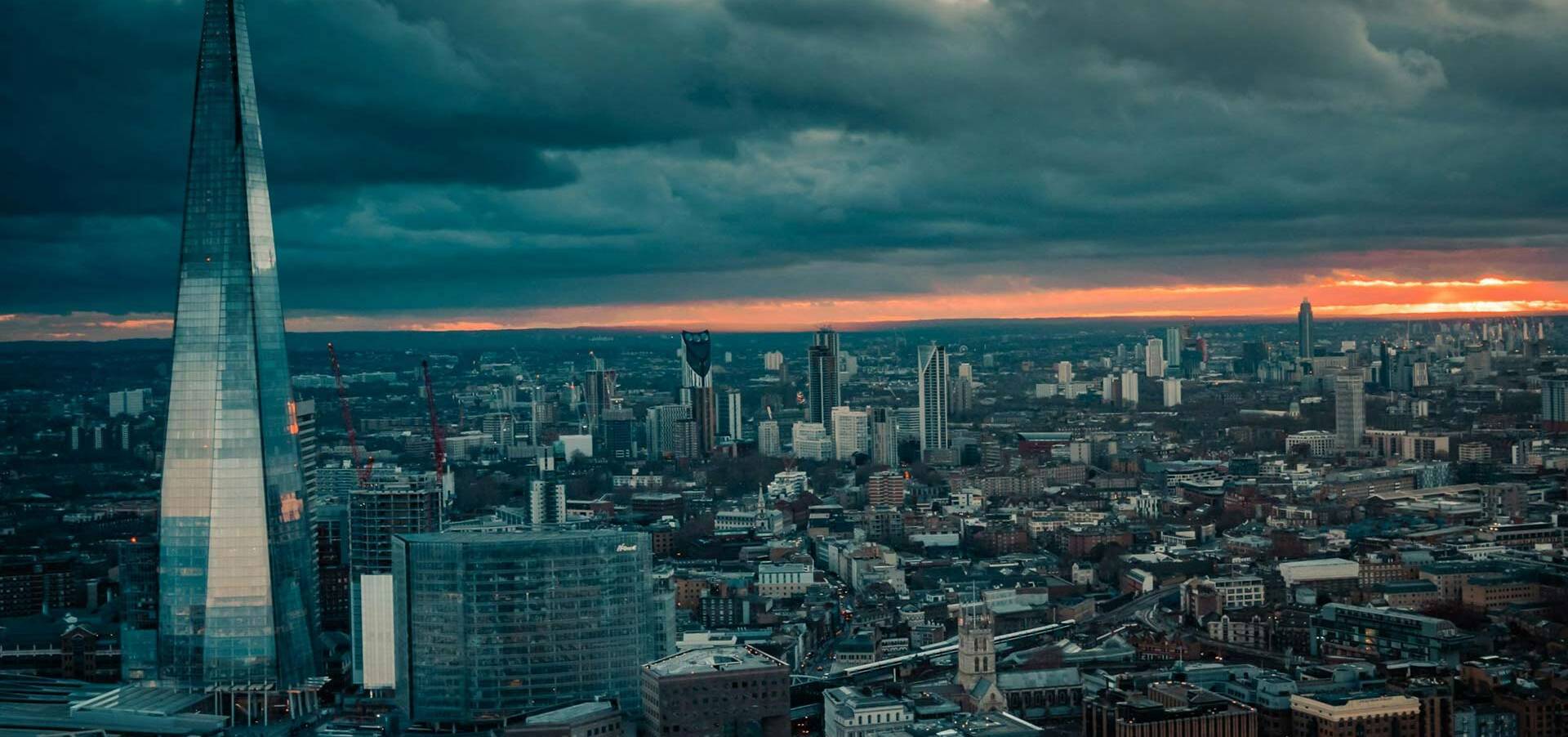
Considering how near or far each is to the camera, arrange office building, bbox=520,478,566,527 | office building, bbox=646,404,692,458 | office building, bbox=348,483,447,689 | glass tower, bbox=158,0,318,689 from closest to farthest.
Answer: office building, bbox=348,483,447,689 → glass tower, bbox=158,0,318,689 → office building, bbox=520,478,566,527 → office building, bbox=646,404,692,458

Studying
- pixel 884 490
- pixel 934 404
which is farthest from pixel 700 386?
pixel 884 490

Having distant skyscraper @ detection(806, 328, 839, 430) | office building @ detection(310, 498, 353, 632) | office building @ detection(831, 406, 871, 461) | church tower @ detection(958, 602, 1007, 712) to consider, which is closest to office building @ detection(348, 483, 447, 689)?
office building @ detection(310, 498, 353, 632)

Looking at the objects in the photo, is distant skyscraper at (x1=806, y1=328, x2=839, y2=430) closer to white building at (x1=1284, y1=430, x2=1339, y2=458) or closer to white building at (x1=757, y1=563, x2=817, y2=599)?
white building at (x1=1284, y1=430, x2=1339, y2=458)

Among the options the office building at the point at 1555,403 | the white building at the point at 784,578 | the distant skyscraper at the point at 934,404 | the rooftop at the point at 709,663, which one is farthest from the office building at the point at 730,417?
the rooftop at the point at 709,663

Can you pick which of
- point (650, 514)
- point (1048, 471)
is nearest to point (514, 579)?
point (650, 514)

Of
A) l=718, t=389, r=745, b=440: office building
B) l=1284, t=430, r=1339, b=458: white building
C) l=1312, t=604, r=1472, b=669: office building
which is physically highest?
l=718, t=389, r=745, b=440: office building

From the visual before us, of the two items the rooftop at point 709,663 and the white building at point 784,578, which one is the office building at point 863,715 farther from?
the white building at point 784,578
